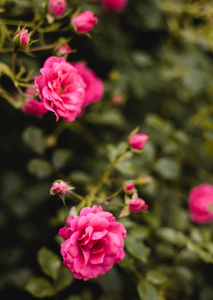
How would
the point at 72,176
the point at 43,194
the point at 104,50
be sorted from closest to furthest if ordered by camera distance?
the point at 72,176 → the point at 43,194 → the point at 104,50

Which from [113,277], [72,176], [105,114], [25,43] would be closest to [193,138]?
[105,114]

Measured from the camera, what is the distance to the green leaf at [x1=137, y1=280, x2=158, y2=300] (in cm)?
88

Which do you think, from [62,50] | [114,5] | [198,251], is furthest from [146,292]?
[114,5]

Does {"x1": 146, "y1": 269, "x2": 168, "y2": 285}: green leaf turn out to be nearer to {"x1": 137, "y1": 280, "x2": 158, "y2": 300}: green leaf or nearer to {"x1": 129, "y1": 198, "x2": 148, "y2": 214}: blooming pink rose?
{"x1": 137, "y1": 280, "x2": 158, "y2": 300}: green leaf

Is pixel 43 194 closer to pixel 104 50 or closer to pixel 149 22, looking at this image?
pixel 104 50

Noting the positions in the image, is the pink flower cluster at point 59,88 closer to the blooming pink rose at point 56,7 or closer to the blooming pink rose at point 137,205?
the blooming pink rose at point 56,7

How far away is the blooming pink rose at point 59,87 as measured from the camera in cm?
70

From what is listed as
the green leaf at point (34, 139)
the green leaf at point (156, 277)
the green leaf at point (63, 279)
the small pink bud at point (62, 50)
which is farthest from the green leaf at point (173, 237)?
the small pink bud at point (62, 50)

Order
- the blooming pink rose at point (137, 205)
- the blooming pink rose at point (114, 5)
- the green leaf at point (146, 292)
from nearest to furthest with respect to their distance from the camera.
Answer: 1. the blooming pink rose at point (137, 205)
2. the green leaf at point (146, 292)
3. the blooming pink rose at point (114, 5)

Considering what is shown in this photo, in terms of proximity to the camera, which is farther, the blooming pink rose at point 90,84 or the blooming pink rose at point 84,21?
the blooming pink rose at point 90,84

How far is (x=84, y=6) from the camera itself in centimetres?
138

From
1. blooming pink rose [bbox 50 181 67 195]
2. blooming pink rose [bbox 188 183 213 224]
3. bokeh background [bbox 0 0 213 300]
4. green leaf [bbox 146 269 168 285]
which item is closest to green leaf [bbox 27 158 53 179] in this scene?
bokeh background [bbox 0 0 213 300]

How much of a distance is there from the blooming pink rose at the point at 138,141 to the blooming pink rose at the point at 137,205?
0.59 feet

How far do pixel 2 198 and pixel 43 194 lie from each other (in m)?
0.17
